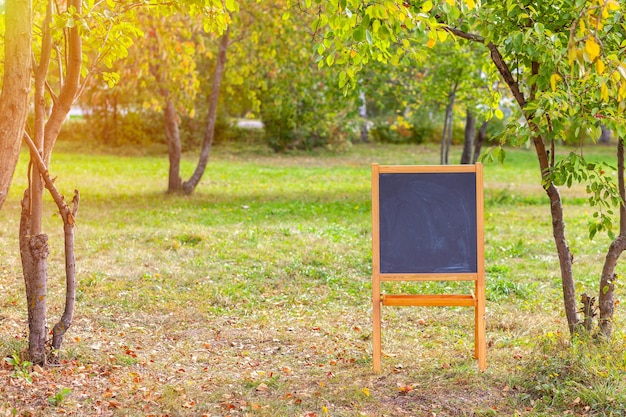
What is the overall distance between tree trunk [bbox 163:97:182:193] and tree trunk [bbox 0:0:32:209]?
10.6 meters

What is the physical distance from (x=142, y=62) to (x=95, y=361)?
9320mm

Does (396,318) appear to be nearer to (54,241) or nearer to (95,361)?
(95,361)

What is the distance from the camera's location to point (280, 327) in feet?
23.8

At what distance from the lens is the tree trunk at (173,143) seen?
1597cm

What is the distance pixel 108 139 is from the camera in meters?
28.9

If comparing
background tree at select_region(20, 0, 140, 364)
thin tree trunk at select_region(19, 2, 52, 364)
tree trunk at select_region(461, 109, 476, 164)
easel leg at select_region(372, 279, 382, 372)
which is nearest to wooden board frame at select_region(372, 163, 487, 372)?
easel leg at select_region(372, 279, 382, 372)

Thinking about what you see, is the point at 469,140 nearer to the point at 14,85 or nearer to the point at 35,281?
the point at 35,281

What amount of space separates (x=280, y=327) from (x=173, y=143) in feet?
31.8

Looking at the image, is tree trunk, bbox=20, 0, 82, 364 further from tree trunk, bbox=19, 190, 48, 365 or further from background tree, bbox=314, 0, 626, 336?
background tree, bbox=314, 0, 626, 336

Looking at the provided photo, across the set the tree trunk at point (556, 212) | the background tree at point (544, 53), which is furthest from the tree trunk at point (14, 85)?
the tree trunk at point (556, 212)

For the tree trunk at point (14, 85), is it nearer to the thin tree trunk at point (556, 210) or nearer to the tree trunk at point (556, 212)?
the thin tree trunk at point (556, 210)

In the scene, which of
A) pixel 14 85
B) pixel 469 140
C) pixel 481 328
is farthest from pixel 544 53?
pixel 469 140

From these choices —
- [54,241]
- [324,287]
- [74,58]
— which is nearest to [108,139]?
[54,241]

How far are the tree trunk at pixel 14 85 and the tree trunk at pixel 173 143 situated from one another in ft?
34.7
